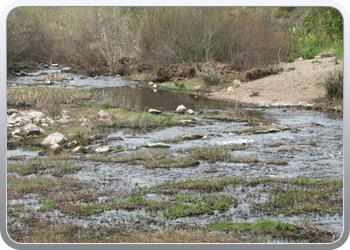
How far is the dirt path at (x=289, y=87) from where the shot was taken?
1991 cm

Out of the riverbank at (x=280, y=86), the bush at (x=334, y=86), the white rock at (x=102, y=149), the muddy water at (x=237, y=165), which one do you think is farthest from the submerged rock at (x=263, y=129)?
the white rock at (x=102, y=149)

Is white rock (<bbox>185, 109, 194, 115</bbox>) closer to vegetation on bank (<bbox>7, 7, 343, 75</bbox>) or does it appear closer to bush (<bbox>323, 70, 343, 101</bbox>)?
bush (<bbox>323, 70, 343, 101</bbox>)

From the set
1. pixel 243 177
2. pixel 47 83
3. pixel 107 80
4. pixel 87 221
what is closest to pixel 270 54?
pixel 107 80

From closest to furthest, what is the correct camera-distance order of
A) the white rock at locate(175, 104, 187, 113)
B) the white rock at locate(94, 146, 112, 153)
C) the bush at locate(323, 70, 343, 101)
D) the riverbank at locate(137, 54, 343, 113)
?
the white rock at locate(94, 146, 112, 153) → the bush at locate(323, 70, 343, 101) → the white rock at locate(175, 104, 187, 113) → the riverbank at locate(137, 54, 343, 113)

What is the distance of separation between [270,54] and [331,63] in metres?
4.20

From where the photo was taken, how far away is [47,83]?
1045 inches

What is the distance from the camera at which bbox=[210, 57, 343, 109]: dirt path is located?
65.3 ft

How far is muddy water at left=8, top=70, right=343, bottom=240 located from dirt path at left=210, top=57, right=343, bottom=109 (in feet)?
4.78

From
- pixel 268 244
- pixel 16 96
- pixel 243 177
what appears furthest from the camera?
pixel 16 96

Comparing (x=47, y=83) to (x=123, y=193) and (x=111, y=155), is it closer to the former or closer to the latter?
(x=111, y=155)

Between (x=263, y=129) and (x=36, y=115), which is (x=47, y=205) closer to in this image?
(x=263, y=129)

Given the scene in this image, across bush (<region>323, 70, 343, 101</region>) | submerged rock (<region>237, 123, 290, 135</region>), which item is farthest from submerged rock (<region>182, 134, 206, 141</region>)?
bush (<region>323, 70, 343, 101</region>)

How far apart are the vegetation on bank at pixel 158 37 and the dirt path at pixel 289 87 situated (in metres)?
1.10

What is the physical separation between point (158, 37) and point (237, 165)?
17.2 meters
